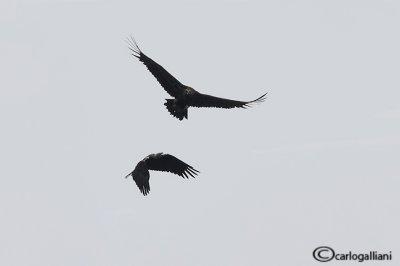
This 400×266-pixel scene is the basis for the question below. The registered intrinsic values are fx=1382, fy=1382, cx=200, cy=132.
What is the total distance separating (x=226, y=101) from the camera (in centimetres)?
5897

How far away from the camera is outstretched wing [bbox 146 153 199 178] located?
59.6 m

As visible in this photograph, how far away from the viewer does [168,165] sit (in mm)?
59875

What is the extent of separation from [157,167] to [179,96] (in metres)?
3.28

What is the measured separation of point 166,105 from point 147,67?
2083mm

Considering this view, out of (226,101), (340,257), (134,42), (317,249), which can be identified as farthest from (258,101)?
(317,249)

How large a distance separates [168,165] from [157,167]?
48 centimetres

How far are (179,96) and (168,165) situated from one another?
3089 millimetres

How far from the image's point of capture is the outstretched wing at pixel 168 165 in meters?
59.6

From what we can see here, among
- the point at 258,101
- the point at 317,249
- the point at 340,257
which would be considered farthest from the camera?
the point at 317,249

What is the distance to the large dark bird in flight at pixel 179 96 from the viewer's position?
5875 cm

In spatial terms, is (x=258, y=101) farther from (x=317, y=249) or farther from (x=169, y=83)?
(x=317, y=249)

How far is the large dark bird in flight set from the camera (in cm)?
5875

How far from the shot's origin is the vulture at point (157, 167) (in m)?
58.9

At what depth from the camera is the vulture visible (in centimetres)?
5894
